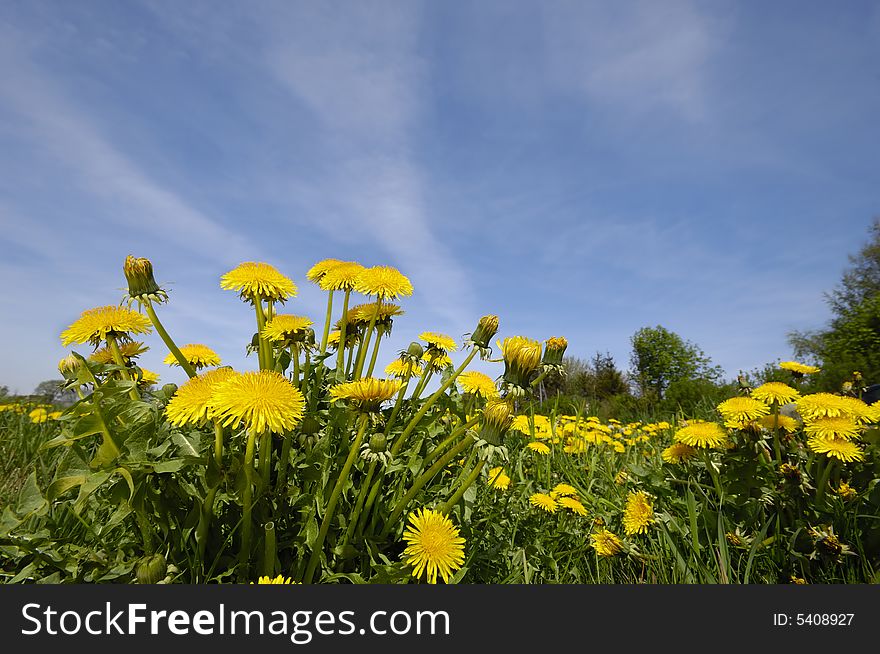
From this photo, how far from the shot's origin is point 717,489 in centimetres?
247

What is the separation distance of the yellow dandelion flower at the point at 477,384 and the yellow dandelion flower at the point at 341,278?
0.56 m

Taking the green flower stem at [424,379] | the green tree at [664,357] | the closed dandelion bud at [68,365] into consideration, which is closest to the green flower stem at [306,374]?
the green flower stem at [424,379]

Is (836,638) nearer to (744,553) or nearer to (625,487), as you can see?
(744,553)

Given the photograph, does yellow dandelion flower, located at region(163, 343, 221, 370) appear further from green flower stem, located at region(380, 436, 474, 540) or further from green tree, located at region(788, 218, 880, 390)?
green tree, located at region(788, 218, 880, 390)

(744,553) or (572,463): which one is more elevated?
(572,463)

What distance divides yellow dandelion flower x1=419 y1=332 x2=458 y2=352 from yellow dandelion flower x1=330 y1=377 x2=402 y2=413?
470 mm

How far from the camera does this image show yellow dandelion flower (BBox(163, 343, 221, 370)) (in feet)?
6.24

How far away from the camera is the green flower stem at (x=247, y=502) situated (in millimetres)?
1312

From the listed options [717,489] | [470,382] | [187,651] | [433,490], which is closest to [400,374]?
[470,382]

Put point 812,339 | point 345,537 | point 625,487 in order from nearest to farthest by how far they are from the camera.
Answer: point 345,537
point 625,487
point 812,339

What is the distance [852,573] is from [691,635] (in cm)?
110

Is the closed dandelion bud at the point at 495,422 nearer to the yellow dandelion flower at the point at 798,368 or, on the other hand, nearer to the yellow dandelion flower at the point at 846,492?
the yellow dandelion flower at the point at 846,492

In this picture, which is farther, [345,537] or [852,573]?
[852,573]

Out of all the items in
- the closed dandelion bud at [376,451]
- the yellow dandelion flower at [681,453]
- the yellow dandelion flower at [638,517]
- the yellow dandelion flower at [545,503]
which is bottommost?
the yellow dandelion flower at [638,517]
